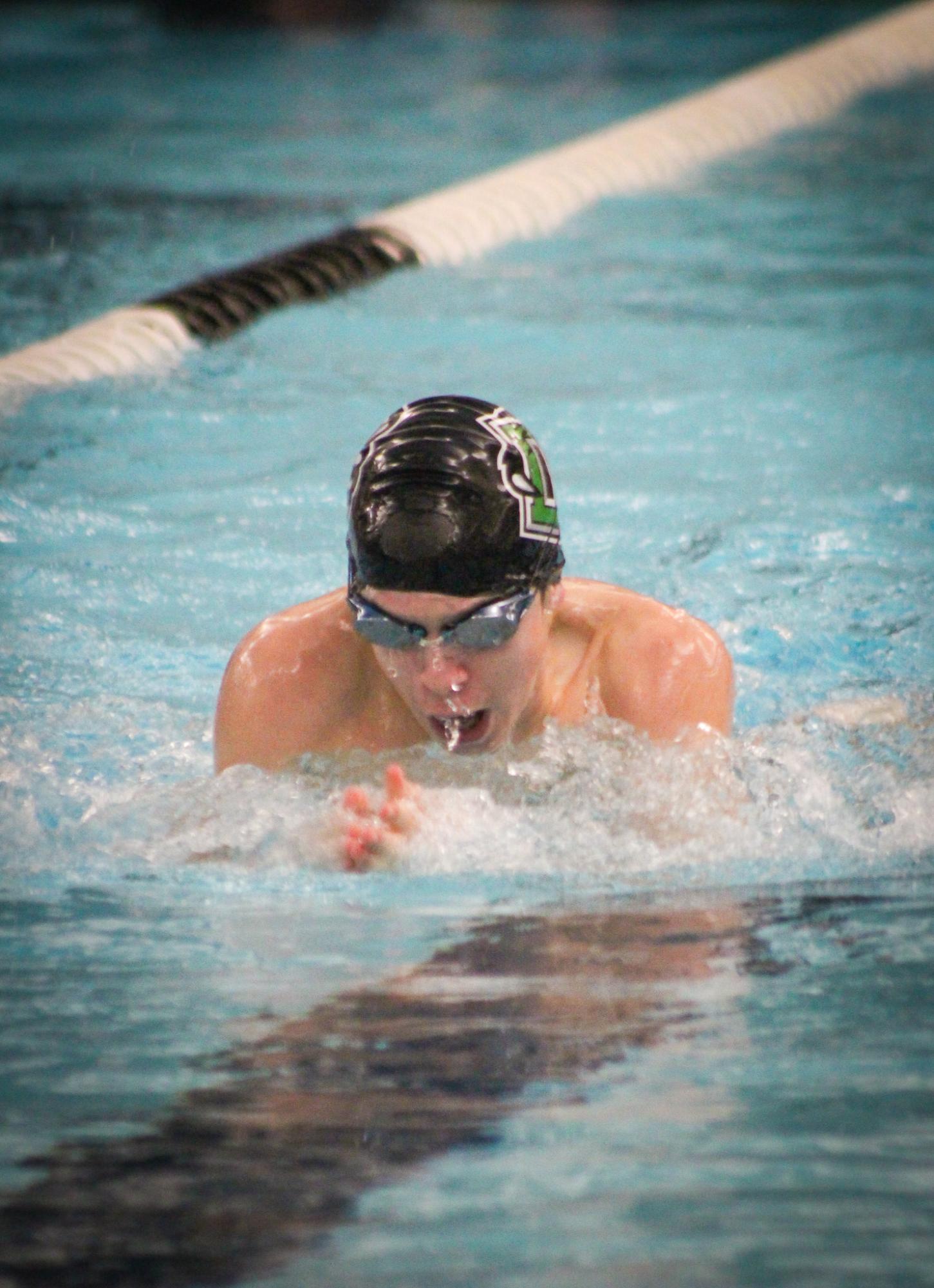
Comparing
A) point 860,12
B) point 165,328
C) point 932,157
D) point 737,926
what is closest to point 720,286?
point 165,328

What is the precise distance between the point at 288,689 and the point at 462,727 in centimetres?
38

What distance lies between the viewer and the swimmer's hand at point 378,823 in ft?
8.89

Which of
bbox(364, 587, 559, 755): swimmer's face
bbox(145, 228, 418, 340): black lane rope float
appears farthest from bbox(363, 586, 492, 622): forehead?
bbox(145, 228, 418, 340): black lane rope float

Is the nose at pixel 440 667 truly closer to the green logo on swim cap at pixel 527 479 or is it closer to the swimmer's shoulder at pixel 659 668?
the green logo on swim cap at pixel 527 479

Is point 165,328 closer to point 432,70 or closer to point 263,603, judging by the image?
point 263,603

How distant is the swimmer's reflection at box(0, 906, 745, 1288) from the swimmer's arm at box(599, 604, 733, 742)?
54 centimetres

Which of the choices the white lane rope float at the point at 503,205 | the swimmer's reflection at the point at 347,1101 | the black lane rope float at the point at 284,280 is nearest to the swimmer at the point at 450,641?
the swimmer's reflection at the point at 347,1101

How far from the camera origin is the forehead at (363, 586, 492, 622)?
9.43 feet

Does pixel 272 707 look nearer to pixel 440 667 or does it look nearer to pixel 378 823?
pixel 440 667

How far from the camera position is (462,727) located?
3.06 m

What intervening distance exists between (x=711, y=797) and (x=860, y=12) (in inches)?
586

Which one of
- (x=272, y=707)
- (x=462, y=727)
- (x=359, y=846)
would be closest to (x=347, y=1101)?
(x=359, y=846)

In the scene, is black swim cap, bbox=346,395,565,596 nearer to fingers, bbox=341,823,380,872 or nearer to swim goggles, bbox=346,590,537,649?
swim goggles, bbox=346,590,537,649

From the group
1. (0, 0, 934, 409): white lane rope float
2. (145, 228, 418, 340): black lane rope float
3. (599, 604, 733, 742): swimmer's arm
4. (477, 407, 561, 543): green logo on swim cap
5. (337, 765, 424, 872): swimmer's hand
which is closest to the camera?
(337, 765, 424, 872): swimmer's hand
